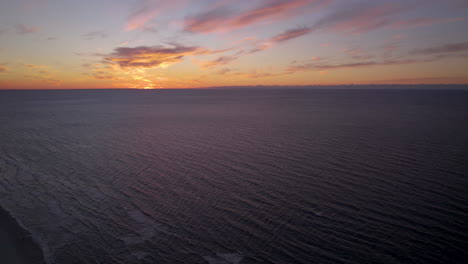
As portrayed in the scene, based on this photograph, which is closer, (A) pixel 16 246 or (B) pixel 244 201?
(A) pixel 16 246

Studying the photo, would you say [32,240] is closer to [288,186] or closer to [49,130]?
[288,186]

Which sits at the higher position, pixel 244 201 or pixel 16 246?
pixel 244 201

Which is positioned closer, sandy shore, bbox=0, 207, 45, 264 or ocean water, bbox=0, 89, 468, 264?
sandy shore, bbox=0, 207, 45, 264

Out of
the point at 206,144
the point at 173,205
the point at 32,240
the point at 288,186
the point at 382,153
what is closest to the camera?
the point at 32,240

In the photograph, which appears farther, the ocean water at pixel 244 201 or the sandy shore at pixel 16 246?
the ocean water at pixel 244 201

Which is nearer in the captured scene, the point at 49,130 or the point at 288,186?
the point at 288,186

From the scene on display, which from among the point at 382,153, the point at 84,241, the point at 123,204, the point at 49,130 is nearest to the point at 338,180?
the point at 382,153

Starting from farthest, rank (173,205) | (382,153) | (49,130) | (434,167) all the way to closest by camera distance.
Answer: (49,130)
(382,153)
(434,167)
(173,205)
